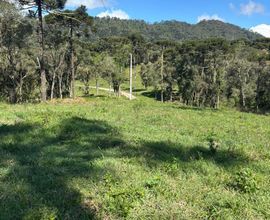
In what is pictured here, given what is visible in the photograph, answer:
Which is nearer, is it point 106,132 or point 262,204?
point 262,204

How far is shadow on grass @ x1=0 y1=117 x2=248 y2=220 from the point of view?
21.9ft

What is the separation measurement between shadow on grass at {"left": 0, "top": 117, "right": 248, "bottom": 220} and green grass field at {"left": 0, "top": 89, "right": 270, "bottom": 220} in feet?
0.06

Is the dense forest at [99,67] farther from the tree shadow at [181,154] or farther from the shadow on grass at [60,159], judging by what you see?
the tree shadow at [181,154]

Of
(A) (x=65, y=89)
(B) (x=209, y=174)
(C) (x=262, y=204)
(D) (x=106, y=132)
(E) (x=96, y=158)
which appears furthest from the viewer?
(A) (x=65, y=89)

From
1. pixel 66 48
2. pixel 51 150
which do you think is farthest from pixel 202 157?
pixel 66 48

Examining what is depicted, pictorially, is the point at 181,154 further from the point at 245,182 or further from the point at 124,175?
the point at 245,182

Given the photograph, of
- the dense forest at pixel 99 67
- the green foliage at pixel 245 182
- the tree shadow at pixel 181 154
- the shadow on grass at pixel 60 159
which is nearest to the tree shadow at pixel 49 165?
the shadow on grass at pixel 60 159

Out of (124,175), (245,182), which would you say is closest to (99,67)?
(124,175)

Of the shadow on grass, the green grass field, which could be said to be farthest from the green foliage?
the shadow on grass

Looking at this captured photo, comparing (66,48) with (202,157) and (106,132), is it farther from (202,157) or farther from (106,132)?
(202,157)

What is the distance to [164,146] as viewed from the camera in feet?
36.3

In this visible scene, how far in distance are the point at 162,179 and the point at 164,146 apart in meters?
2.96

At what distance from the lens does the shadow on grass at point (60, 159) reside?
667 centimetres

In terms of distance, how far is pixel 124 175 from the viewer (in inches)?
328
